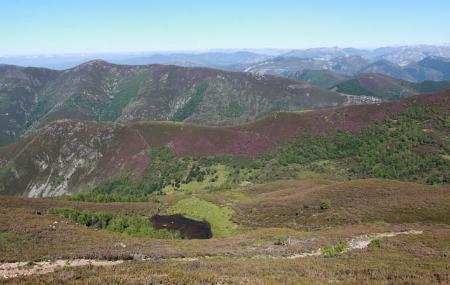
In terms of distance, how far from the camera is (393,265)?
94.3 ft

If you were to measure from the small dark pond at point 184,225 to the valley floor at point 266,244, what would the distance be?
169 centimetres

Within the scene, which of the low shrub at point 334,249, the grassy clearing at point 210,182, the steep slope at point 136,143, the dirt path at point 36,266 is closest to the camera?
the dirt path at point 36,266

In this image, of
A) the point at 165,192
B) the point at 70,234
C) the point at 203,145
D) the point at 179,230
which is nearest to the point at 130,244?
the point at 70,234

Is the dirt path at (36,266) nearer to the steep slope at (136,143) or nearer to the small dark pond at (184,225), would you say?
the small dark pond at (184,225)

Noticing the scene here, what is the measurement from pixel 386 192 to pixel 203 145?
8491 cm

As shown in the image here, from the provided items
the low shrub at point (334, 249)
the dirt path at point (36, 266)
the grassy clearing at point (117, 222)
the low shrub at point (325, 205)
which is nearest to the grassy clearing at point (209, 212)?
the grassy clearing at point (117, 222)

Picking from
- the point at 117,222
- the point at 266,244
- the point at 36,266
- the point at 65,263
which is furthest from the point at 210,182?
the point at 36,266

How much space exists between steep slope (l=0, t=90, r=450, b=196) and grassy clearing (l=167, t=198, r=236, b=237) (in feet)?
212

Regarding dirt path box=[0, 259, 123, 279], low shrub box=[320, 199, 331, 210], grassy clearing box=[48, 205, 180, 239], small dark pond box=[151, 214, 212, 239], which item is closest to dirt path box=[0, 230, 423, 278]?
dirt path box=[0, 259, 123, 279]

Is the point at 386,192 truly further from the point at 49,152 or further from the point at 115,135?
the point at 49,152

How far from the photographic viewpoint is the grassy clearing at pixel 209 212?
56919 mm

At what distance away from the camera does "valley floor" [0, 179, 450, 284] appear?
24.7 m

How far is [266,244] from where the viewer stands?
135ft

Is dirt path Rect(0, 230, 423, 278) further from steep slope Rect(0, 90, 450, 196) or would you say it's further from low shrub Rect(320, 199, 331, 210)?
steep slope Rect(0, 90, 450, 196)
